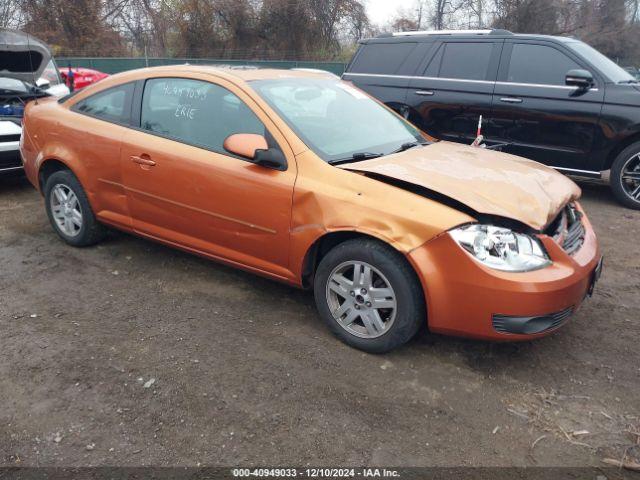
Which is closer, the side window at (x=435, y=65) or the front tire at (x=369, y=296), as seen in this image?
the front tire at (x=369, y=296)

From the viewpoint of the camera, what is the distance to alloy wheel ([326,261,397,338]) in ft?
9.83

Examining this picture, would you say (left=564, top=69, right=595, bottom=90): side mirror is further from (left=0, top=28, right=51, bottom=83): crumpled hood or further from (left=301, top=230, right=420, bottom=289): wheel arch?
(left=0, top=28, right=51, bottom=83): crumpled hood

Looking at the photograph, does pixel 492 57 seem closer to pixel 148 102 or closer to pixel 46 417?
pixel 148 102

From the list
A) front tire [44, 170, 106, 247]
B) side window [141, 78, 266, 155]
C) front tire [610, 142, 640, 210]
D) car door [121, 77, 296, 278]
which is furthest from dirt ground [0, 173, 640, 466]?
front tire [610, 142, 640, 210]

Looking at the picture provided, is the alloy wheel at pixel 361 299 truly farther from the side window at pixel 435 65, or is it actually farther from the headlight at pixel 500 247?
the side window at pixel 435 65

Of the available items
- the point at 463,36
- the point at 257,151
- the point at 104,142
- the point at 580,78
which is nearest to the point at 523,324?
the point at 257,151

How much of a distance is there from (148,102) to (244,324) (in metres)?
1.85

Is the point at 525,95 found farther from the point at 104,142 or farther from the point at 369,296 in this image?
the point at 104,142

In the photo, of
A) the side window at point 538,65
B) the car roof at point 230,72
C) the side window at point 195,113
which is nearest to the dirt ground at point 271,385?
the side window at point 195,113

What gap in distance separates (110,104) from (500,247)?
3180 mm

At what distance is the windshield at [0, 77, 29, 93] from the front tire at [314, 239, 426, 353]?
224 inches

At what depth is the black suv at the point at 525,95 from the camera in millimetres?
5988

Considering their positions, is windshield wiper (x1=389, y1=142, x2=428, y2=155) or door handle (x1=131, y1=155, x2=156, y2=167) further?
door handle (x1=131, y1=155, x2=156, y2=167)

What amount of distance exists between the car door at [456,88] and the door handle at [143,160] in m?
4.12
